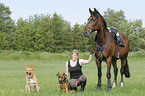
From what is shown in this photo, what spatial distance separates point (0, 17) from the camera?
6244 cm

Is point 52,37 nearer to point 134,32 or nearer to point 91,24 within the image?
point 134,32

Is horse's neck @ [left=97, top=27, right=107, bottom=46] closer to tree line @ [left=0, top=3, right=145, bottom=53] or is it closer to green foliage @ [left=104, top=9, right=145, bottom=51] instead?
tree line @ [left=0, top=3, right=145, bottom=53]

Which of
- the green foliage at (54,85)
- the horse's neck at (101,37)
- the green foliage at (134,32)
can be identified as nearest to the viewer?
the green foliage at (54,85)

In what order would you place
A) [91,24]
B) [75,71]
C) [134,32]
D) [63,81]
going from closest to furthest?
1. [91,24]
2. [63,81]
3. [75,71]
4. [134,32]

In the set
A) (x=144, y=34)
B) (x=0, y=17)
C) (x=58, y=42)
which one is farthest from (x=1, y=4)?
(x=144, y=34)

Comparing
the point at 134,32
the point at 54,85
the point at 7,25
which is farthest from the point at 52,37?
the point at 54,85

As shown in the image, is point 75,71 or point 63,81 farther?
point 75,71

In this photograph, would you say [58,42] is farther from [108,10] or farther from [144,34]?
[108,10]

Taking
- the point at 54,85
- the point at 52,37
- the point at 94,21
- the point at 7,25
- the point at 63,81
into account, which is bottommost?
the point at 54,85

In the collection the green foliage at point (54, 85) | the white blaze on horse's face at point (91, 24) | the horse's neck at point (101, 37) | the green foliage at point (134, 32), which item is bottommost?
the green foliage at point (54, 85)

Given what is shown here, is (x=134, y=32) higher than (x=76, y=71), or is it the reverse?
(x=134, y=32)

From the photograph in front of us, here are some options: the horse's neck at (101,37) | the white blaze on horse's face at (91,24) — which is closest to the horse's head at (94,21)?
the white blaze on horse's face at (91,24)

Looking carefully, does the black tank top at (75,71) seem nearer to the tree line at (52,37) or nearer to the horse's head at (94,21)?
the horse's head at (94,21)

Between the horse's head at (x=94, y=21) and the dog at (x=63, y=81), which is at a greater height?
the horse's head at (x=94, y=21)
